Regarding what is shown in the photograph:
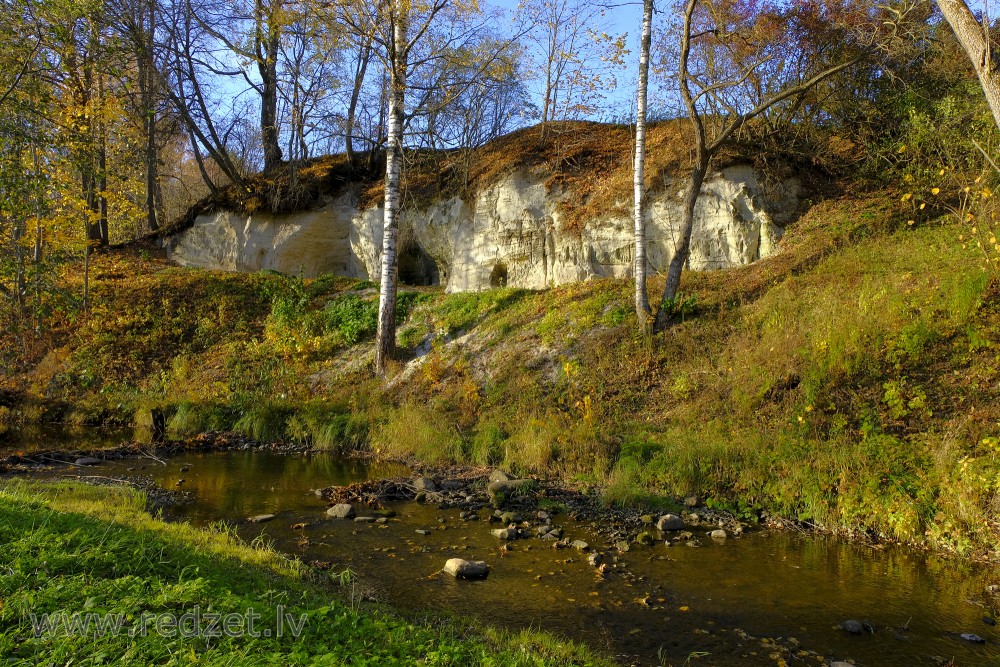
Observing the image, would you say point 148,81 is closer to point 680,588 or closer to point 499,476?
point 499,476

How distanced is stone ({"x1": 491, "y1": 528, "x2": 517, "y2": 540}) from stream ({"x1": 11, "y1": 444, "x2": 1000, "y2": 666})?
12 centimetres

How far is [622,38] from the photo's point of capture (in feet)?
45.8

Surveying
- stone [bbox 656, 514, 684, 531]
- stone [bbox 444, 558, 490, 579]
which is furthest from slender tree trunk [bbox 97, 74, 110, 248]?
stone [bbox 656, 514, 684, 531]

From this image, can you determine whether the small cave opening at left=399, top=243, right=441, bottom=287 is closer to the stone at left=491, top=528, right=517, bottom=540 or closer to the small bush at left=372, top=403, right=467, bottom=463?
the small bush at left=372, top=403, right=467, bottom=463

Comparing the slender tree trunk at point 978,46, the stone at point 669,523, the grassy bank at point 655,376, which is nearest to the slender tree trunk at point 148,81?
the grassy bank at point 655,376

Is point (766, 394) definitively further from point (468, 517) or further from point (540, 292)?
point (540, 292)

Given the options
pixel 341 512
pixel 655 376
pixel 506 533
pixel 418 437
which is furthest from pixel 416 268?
pixel 506 533

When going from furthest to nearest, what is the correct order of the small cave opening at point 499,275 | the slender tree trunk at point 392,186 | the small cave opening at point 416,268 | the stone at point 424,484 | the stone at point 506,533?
the small cave opening at point 416,268
the small cave opening at point 499,275
the slender tree trunk at point 392,186
the stone at point 424,484
the stone at point 506,533

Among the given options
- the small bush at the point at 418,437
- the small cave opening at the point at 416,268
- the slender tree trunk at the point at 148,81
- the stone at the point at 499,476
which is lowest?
the stone at the point at 499,476

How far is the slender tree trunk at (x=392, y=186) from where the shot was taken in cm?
1438

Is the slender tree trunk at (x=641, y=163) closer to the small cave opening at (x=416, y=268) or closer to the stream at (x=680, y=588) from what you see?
the stream at (x=680, y=588)

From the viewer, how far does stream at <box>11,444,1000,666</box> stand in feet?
17.1

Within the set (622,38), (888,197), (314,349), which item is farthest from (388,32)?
(888,197)

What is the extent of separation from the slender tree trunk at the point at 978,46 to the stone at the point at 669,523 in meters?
5.69
